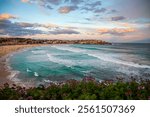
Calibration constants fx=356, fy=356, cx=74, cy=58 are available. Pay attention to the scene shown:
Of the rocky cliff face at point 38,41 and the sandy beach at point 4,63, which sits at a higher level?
the rocky cliff face at point 38,41

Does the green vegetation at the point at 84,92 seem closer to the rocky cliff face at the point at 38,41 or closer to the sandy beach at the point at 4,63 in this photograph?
the sandy beach at the point at 4,63

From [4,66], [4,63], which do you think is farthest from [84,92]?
[4,63]

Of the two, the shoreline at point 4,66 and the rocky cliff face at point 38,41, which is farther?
the rocky cliff face at point 38,41

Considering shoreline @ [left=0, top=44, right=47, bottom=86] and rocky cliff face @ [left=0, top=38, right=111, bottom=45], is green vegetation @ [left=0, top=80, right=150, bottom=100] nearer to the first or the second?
shoreline @ [left=0, top=44, right=47, bottom=86]

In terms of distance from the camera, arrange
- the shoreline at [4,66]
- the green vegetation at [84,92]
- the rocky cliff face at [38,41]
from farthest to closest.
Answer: the rocky cliff face at [38,41]
the shoreline at [4,66]
the green vegetation at [84,92]

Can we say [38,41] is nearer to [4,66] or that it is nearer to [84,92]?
[4,66]

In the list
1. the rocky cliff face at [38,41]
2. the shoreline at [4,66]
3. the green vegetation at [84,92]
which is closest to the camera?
the green vegetation at [84,92]

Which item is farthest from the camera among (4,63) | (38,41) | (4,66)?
(38,41)

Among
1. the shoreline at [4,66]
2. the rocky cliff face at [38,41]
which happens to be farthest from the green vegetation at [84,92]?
the rocky cliff face at [38,41]
